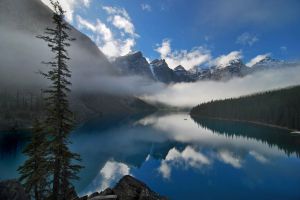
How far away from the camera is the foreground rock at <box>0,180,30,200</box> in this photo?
55.1ft

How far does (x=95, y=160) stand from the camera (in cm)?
8681

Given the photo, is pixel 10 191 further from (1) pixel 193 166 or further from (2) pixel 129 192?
(1) pixel 193 166

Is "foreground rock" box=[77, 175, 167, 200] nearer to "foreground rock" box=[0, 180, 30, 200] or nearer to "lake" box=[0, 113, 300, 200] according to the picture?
"foreground rock" box=[0, 180, 30, 200]

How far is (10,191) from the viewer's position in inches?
675

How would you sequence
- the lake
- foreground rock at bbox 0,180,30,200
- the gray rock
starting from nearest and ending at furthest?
1. foreground rock at bbox 0,180,30,200
2. the gray rock
3. the lake

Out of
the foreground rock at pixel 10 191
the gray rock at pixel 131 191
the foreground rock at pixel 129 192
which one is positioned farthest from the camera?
the gray rock at pixel 131 191

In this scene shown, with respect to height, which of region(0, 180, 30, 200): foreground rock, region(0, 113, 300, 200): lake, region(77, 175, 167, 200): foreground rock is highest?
region(0, 180, 30, 200): foreground rock

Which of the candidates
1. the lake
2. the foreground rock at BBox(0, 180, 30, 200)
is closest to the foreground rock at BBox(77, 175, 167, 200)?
the foreground rock at BBox(0, 180, 30, 200)

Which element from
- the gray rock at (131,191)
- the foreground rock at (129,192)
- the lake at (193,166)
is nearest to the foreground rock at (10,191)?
the foreground rock at (129,192)

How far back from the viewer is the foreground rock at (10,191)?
55.1 feet

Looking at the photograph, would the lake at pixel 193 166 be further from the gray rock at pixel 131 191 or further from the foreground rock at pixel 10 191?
the foreground rock at pixel 10 191

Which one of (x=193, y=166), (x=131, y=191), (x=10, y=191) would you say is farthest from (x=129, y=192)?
(x=193, y=166)

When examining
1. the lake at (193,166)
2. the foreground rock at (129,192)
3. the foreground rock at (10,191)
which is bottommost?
the lake at (193,166)

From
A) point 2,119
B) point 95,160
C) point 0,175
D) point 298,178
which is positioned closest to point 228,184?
point 298,178
